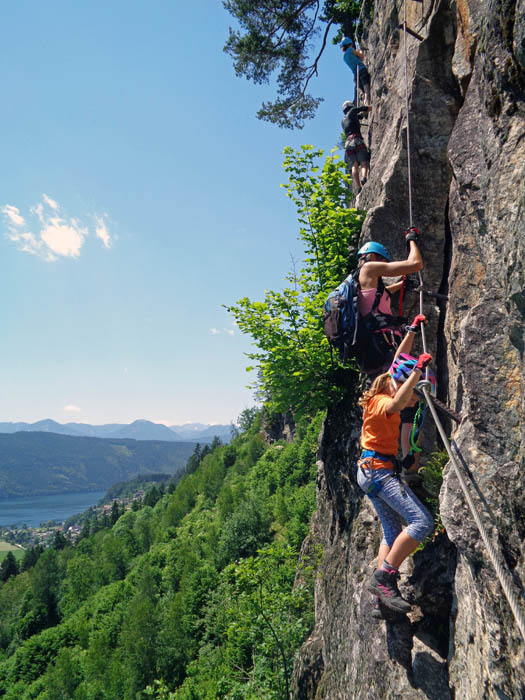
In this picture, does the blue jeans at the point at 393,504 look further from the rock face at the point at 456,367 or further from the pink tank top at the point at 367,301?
the pink tank top at the point at 367,301

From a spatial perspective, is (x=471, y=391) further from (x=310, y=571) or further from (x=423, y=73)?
(x=310, y=571)

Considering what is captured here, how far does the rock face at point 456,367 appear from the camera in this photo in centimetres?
331

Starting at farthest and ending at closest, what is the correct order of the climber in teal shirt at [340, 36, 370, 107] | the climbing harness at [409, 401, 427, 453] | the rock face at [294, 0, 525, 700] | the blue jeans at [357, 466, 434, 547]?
1. the climber in teal shirt at [340, 36, 370, 107]
2. the climbing harness at [409, 401, 427, 453]
3. the blue jeans at [357, 466, 434, 547]
4. the rock face at [294, 0, 525, 700]

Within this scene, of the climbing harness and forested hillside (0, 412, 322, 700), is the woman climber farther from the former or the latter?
forested hillside (0, 412, 322, 700)

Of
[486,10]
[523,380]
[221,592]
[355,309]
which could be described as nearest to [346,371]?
[355,309]

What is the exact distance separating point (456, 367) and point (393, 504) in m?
1.98

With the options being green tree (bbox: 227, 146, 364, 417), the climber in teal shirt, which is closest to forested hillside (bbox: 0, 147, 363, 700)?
green tree (bbox: 227, 146, 364, 417)

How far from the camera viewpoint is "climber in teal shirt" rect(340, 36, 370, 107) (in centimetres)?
1080

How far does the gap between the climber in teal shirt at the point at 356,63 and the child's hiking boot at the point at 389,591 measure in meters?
11.3

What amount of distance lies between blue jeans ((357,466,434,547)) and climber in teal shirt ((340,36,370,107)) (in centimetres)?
1036

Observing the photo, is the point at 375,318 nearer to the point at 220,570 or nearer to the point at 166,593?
the point at 220,570

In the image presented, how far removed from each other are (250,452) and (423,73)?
203ft

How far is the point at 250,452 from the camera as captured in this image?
211ft

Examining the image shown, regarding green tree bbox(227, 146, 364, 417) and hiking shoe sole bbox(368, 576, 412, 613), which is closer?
hiking shoe sole bbox(368, 576, 412, 613)
